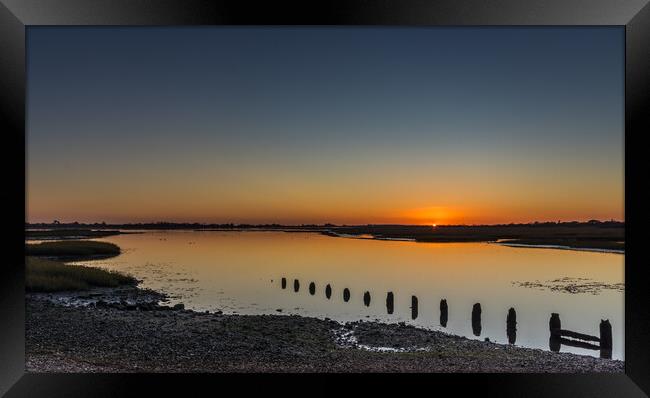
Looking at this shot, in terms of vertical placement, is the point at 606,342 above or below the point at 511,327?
above

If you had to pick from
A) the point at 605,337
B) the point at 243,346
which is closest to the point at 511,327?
the point at 605,337

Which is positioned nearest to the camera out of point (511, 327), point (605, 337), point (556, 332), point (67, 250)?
point (605, 337)

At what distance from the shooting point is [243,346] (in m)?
8.17

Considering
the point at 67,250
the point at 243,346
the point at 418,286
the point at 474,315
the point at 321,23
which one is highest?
the point at 321,23

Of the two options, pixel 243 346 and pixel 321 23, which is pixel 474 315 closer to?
pixel 243 346

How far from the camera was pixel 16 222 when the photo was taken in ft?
11.2

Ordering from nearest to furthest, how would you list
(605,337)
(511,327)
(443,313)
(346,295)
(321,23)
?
(321,23)
(605,337)
(511,327)
(443,313)
(346,295)

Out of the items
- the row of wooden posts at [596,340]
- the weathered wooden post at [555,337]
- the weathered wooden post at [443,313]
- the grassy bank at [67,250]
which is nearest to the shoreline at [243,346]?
the row of wooden posts at [596,340]

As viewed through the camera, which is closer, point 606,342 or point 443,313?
point 606,342

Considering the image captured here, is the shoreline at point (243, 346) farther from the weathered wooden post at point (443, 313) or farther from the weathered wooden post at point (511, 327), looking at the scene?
the weathered wooden post at point (443, 313)

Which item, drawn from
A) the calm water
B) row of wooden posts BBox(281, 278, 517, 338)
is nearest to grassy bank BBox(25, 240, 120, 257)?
the calm water

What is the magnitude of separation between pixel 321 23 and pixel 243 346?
6.11 meters

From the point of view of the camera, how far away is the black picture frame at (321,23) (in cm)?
328

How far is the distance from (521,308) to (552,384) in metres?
11.8
